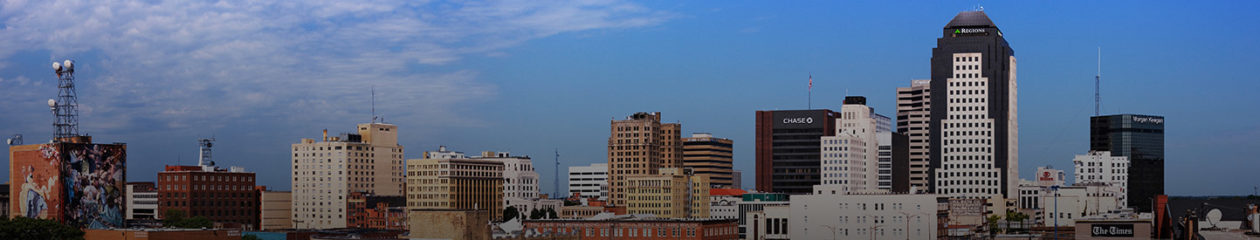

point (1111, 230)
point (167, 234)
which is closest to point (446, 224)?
point (167, 234)

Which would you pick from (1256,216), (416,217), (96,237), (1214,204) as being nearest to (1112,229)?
(1256,216)

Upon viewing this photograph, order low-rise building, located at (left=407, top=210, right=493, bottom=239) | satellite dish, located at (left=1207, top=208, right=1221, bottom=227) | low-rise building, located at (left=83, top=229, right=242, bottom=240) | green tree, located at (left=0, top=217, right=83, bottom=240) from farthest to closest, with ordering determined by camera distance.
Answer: green tree, located at (left=0, top=217, right=83, bottom=240)
low-rise building, located at (left=83, top=229, right=242, bottom=240)
satellite dish, located at (left=1207, top=208, right=1221, bottom=227)
low-rise building, located at (left=407, top=210, right=493, bottom=239)

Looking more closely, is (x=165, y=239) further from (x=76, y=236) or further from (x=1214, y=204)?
(x=1214, y=204)

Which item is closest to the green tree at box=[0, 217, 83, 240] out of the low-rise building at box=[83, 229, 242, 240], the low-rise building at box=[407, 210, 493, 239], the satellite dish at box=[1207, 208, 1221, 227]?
the low-rise building at box=[83, 229, 242, 240]

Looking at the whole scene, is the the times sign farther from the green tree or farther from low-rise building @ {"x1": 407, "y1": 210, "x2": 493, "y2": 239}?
the green tree

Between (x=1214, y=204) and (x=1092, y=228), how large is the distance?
189ft

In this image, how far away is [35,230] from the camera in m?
193

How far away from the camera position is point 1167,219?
166 m

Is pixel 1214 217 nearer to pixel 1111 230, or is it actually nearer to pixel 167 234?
pixel 1111 230

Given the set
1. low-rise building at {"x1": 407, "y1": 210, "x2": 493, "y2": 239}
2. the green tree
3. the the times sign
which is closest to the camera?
the the times sign

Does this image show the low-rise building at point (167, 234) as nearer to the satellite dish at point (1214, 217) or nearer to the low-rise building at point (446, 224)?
the low-rise building at point (446, 224)

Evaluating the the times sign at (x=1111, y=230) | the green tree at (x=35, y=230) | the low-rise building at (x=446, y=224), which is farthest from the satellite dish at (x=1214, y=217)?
the green tree at (x=35, y=230)

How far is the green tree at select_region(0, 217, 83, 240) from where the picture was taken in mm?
188250

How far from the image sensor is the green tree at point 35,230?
18825 cm
